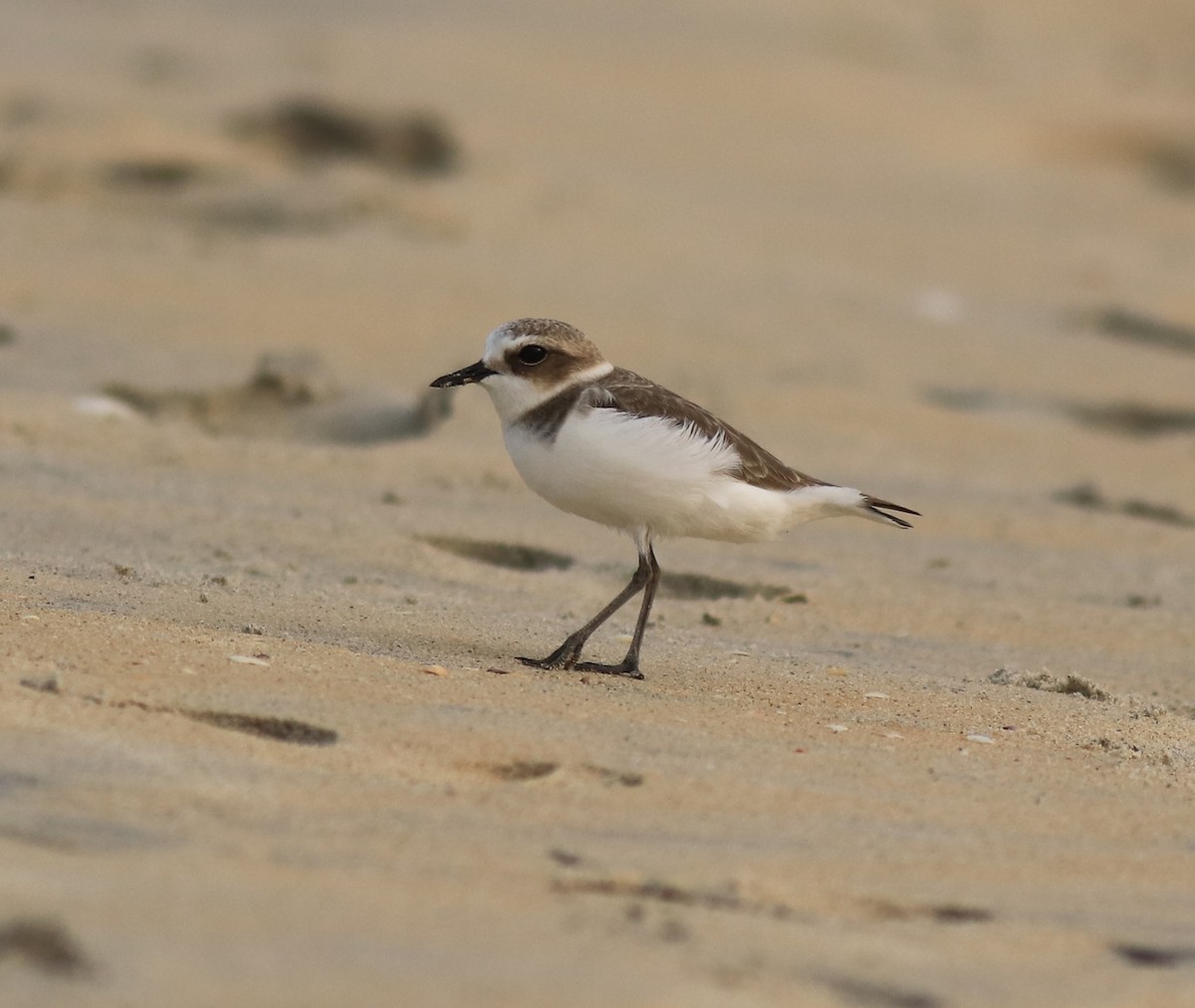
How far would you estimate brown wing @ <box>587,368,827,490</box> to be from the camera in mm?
5074

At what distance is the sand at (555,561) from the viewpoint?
3.12 metres

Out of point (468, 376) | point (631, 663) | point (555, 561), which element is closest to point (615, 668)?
point (631, 663)

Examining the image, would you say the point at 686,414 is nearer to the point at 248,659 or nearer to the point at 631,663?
the point at 631,663

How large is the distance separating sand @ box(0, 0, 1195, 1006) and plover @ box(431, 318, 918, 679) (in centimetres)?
42

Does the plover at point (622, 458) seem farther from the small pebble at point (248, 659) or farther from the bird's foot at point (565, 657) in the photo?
the small pebble at point (248, 659)

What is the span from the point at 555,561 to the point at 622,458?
187 cm

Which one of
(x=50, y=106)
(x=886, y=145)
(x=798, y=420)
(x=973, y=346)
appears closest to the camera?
(x=798, y=420)

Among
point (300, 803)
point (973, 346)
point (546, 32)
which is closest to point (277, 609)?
point (300, 803)

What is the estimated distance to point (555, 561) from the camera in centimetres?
678

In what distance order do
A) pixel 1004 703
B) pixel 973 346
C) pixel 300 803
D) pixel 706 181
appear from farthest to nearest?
pixel 706 181, pixel 973 346, pixel 1004 703, pixel 300 803

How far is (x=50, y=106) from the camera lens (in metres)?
13.2

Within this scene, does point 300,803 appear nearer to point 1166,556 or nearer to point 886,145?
point 1166,556

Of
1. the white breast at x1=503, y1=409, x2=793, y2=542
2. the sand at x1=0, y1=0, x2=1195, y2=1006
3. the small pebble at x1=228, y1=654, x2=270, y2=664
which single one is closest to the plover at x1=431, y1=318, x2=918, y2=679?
the white breast at x1=503, y1=409, x2=793, y2=542

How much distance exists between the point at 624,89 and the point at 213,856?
15.0 metres
